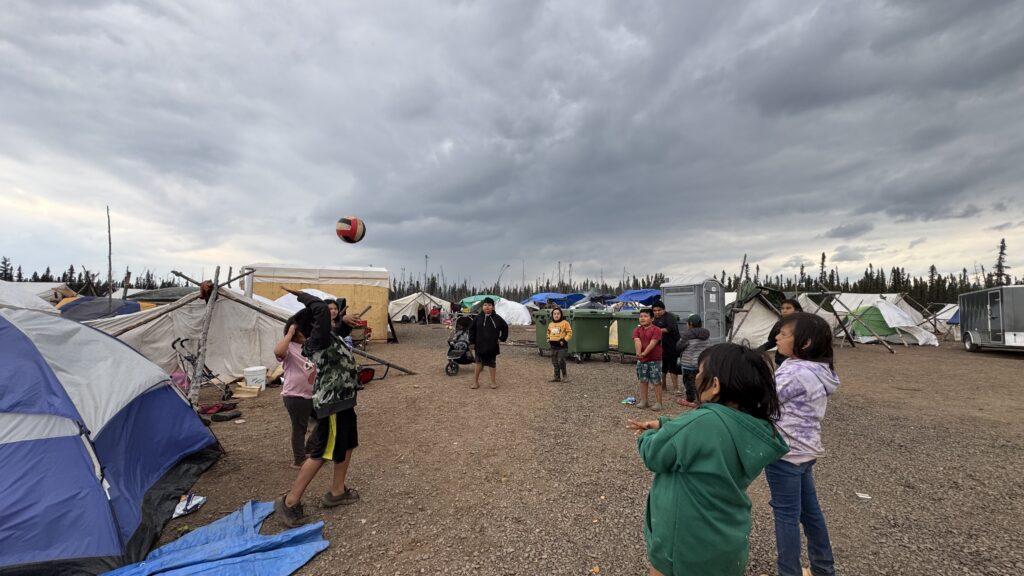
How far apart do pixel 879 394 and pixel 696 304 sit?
527 centimetres

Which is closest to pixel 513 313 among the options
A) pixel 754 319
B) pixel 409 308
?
pixel 409 308

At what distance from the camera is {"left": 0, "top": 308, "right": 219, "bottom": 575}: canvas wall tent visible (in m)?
3.03

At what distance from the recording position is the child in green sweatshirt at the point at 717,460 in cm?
185

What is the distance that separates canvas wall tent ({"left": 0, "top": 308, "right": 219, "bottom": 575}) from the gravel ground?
0.50 m

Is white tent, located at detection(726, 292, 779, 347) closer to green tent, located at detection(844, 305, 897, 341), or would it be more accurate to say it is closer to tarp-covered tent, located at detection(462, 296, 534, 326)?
green tent, located at detection(844, 305, 897, 341)

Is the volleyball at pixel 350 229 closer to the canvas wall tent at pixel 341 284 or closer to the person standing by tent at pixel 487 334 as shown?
the person standing by tent at pixel 487 334

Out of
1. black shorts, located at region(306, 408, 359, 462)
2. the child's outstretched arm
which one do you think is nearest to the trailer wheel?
the child's outstretched arm

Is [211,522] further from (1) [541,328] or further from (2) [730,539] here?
(1) [541,328]

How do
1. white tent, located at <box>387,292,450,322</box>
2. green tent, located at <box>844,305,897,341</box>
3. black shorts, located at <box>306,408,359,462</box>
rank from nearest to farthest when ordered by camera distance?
1. black shorts, located at <box>306,408,359,462</box>
2. green tent, located at <box>844,305,897,341</box>
3. white tent, located at <box>387,292,450,322</box>

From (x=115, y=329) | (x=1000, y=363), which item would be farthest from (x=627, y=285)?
(x=115, y=329)

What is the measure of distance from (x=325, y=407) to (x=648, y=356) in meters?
5.52

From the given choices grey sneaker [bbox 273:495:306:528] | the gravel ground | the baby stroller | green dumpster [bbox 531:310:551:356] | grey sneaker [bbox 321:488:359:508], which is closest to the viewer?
the gravel ground

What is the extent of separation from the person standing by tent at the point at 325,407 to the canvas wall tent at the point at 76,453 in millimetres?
1074

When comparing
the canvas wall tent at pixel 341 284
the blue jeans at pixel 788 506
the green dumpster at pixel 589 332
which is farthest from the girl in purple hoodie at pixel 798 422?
the canvas wall tent at pixel 341 284
